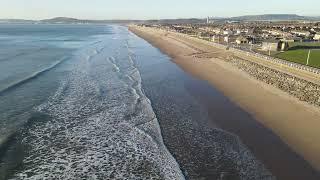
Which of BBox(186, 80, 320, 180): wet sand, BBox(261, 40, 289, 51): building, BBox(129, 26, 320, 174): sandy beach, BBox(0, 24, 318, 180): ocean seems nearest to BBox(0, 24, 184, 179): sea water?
BBox(0, 24, 318, 180): ocean

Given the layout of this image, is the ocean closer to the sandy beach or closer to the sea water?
the sea water

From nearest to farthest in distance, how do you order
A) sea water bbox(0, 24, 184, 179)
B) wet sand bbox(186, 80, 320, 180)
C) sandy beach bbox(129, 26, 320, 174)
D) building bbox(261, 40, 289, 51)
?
wet sand bbox(186, 80, 320, 180) < sea water bbox(0, 24, 184, 179) < sandy beach bbox(129, 26, 320, 174) < building bbox(261, 40, 289, 51)

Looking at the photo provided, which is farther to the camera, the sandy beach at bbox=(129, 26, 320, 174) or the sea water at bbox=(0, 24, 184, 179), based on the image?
the sandy beach at bbox=(129, 26, 320, 174)

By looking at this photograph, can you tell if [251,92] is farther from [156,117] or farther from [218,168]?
[218,168]

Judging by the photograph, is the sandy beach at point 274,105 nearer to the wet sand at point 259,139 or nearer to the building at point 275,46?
the wet sand at point 259,139

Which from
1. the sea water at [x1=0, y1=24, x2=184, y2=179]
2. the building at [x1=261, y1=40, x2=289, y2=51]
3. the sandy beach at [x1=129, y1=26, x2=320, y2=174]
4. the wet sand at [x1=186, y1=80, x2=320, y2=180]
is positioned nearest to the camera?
the wet sand at [x1=186, y1=80, x2=320, y2=180]

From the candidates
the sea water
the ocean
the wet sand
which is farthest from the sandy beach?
the sea water

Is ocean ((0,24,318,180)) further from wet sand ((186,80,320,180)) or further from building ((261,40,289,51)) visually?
building ((261,40,289,51))

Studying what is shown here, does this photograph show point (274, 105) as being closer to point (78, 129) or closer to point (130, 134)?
point (130, 134)

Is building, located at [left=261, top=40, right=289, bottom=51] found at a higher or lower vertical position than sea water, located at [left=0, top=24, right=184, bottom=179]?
lower

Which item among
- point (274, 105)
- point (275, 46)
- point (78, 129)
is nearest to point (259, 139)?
point (274, 105)

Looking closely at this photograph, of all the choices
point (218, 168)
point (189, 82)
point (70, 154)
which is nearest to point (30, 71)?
point (189, 82)
